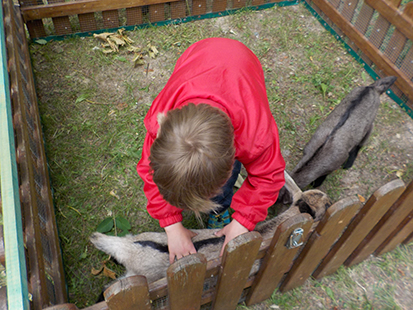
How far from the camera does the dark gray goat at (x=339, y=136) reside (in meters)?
3.10

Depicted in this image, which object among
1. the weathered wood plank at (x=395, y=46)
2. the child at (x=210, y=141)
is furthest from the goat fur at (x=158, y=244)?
the weathered wood plank at (x=395, y=46)

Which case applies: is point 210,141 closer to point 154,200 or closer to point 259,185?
point 259,185

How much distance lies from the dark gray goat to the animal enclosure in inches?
30.3

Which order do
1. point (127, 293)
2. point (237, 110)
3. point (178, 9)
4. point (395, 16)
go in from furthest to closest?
point (178, 9) < point (395, 16) < point (237, 110) < point (127, 293)

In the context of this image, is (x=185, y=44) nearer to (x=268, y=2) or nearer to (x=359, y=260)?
(x=268, y=2)

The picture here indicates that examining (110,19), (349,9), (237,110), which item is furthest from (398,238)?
(110,19)

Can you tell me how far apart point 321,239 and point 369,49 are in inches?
134

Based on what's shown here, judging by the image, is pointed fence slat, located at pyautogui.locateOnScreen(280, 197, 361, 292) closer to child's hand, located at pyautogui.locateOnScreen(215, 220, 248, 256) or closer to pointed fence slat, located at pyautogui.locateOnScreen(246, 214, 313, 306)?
pointed fence slat, located at pyautogui.locateOnScreen(246, 214, 313, 306)

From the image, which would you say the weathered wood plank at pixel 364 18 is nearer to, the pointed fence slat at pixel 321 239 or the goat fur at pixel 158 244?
the goat fur at pixel 158 244

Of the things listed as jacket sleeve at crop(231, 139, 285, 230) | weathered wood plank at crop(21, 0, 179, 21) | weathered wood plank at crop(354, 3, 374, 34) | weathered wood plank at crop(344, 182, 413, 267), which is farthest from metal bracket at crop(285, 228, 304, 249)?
weathered wood plank at crop(21, 0, 179, 21)

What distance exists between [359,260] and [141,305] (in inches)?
82.9

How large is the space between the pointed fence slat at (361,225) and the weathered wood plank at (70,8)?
3.95 metres

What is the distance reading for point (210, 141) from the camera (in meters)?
1.48

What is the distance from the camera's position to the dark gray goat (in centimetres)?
310
